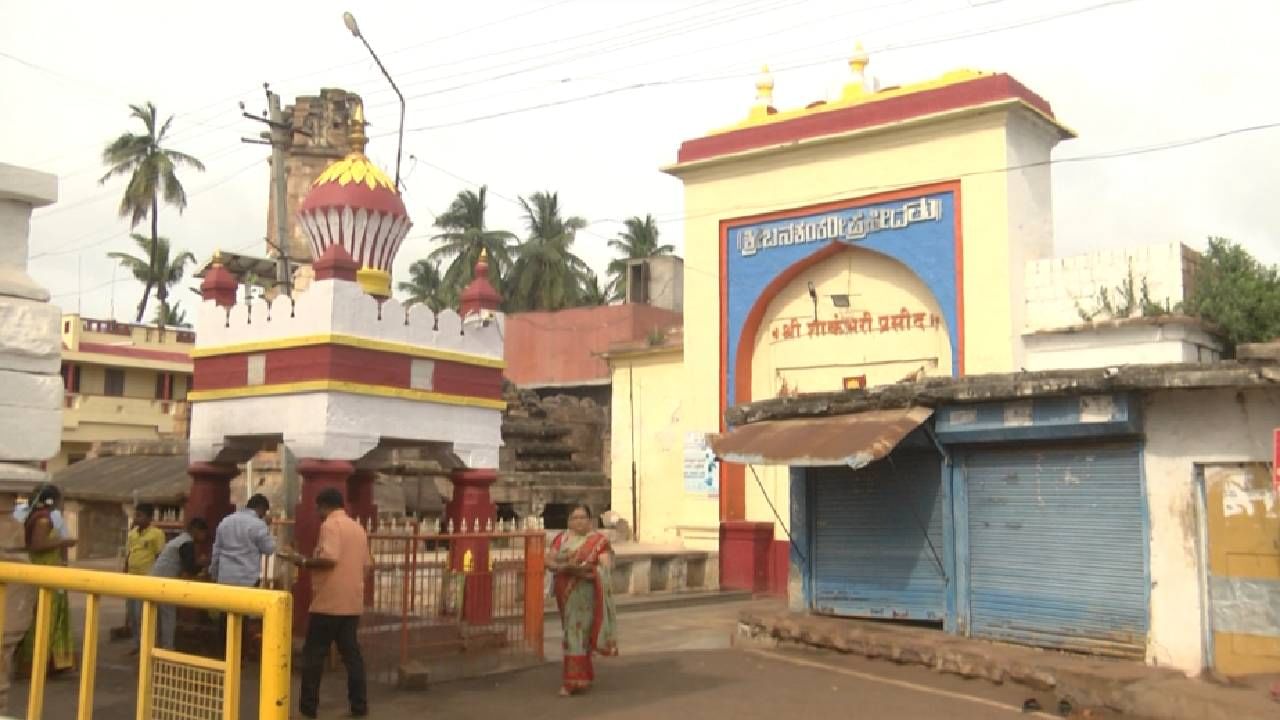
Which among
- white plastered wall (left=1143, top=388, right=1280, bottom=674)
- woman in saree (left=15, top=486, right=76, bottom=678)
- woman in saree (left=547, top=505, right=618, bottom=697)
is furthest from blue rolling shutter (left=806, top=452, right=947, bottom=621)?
woman in saree (left=15, top=486, right=76, bottom=678)

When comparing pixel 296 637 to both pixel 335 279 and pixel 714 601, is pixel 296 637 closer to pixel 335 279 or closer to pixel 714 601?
pixel 335 279

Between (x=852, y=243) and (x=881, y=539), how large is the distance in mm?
6929

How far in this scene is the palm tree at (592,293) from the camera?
43.6m

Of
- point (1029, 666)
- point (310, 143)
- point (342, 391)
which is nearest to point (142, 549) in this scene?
point (342, 391)

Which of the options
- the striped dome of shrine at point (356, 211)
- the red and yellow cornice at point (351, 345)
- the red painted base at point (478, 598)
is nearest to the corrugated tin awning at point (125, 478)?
the red and yellow cornice at point (351, 345)

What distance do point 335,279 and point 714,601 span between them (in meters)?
9.50

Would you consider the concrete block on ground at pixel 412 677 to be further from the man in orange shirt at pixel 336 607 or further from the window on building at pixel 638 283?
the window on building at pixel 638 283

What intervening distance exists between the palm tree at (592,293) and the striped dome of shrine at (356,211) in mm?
32318

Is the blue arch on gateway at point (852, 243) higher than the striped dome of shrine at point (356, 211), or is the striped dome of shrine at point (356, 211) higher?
the blue arch on gateway at point (852, 243)

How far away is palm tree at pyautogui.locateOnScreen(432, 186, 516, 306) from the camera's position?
41.7m

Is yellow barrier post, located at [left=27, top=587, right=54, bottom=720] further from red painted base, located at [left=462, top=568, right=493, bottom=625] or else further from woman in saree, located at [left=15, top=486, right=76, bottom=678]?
red painted base, located at [left=462, top=568, right=493, bottom=625]

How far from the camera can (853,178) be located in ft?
56.8

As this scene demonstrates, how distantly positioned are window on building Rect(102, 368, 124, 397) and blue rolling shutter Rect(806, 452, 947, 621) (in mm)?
32129

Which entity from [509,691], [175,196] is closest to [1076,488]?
[509,691]
